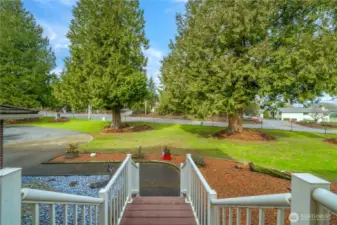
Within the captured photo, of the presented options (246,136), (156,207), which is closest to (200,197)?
(156,207)

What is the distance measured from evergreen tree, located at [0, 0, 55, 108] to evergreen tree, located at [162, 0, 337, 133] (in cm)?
1003

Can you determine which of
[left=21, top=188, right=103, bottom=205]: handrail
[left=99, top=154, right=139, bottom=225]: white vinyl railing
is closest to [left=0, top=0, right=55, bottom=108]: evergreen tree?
[left=99, top=154, right=139, bottom=225]: white vinyl railing

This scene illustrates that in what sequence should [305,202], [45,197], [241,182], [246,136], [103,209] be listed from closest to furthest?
[305,202]
[45,197]
[103,209]
[241,182]
[246,136]

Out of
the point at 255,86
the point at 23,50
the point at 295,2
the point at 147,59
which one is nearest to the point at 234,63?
the point at 255,86

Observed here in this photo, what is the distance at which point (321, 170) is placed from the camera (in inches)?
258

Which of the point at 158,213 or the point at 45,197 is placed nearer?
the point at 45,197

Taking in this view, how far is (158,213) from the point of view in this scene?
3564 millimetres

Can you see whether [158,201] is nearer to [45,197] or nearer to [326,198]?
[45,197]

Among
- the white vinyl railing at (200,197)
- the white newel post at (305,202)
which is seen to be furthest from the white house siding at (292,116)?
the white newel post at (305,202)

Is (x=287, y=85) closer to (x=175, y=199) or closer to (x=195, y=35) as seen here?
(x=195, y=35)

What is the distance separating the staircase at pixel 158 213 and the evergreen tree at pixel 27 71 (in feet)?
41.5

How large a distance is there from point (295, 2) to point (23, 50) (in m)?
17.7

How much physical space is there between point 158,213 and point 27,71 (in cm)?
2020

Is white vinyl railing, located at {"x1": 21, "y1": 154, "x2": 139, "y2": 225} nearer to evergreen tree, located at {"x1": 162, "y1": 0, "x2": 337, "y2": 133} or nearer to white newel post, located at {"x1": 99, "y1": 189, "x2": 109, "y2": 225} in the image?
white newel post, located at {"x1": 99, "y1": 189, "x2": 109, "y2": 225}
